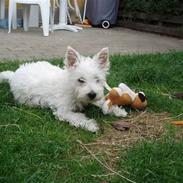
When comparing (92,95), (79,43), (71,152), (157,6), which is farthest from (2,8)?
(71,152)

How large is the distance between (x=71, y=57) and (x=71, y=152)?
38.2 inches

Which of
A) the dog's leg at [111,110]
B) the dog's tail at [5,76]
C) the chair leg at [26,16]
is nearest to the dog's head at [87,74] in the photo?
the dog's leg at [111,110]

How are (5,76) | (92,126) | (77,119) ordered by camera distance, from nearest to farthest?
(92,126), (77,119), (5,76)

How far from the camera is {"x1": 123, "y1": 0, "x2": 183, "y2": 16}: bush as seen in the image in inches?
379

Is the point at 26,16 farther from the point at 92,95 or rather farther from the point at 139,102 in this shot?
the point at 92,95

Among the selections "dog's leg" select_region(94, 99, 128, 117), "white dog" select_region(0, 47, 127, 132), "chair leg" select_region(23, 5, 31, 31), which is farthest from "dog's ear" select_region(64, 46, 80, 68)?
"chair leg" select_region(23, 5, 31, 31)

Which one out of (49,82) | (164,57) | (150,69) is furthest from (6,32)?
(49,82)

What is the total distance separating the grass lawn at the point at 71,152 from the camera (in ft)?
9.22

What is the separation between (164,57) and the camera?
21.4 ft

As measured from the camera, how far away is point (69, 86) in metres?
3.89

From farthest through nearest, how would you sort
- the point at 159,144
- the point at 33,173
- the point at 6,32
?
the point at 6,32 → the point at 159,144 → the point at 33,173

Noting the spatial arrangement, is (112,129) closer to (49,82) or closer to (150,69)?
(49,82)

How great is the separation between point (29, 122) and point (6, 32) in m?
6.00

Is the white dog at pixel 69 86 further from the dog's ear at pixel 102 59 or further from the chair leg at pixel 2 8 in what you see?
the chair leg at pixel 2 8
